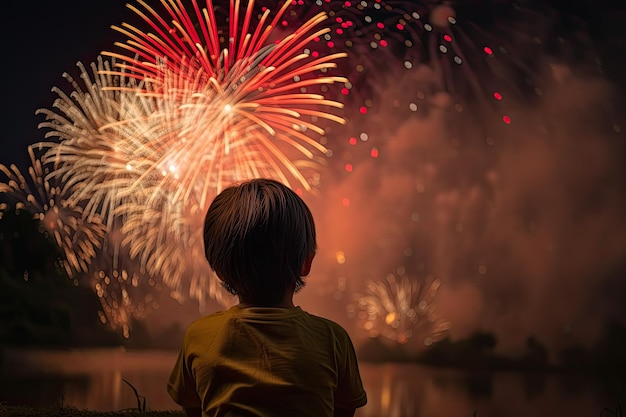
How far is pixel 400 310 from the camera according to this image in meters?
5.06

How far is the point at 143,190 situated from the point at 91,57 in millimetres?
1203

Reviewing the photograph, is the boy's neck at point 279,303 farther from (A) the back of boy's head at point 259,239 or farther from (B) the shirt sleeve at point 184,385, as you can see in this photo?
(B) the shirt sleeve at point 184,385

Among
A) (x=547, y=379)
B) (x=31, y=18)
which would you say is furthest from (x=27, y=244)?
(x=547, y=379)

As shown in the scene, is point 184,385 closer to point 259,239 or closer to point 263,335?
point 263,335

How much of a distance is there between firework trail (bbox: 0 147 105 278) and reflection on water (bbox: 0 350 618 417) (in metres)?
0.74

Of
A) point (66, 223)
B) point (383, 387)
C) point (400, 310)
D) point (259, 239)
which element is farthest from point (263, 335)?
point (66, 223)

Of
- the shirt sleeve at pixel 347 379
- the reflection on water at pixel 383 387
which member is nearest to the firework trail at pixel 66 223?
the reflection on water at pixel 383 387

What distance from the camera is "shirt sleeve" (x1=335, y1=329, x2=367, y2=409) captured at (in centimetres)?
157

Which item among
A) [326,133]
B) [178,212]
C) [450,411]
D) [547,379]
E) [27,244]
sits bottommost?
[450,411]

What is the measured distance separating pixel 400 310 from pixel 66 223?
2.65 metres

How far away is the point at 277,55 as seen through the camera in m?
5.15

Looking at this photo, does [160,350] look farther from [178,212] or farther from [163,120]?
[163,120]

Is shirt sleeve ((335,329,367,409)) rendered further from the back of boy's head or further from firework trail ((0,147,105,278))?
firework trail ((0,147,105,278))

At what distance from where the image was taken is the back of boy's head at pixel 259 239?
156cm
